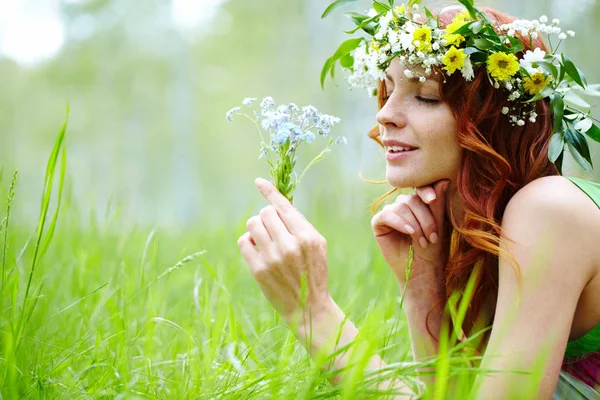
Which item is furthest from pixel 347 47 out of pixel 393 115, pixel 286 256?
pixel 286 256

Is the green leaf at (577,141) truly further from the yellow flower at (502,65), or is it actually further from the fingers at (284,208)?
the fingers at (284,208)

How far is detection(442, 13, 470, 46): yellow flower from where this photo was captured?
1803 mm

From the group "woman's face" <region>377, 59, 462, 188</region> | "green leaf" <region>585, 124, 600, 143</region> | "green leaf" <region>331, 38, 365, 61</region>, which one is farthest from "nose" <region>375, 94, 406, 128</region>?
"green leaf" <region>585, 124, 600, 143</region>

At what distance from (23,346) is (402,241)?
1162mm

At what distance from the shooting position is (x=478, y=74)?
6.07 feet

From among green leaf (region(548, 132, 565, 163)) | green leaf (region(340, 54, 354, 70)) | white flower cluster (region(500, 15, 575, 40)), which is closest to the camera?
green leaf (region(548, 132, 565, 163))

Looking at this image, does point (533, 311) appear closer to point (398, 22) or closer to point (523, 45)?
A: point (523, 45)

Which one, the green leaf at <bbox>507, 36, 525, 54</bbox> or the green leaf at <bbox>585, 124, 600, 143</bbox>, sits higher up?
the green leaf at <bbox>507, 36, 525, 54</bbox>

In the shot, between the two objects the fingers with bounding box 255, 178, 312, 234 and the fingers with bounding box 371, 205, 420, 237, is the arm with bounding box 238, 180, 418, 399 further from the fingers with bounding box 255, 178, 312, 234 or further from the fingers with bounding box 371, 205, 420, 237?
the fingers with bounding box 371, 205, 420, 237

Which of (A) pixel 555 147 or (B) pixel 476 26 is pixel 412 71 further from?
(A) pixel 555 147

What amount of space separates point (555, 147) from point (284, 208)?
78 centimetres

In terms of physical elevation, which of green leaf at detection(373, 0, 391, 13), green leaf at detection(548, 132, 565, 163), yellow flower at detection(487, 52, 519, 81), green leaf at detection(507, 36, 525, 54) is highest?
green leaf at detection(373, 0, 391, 13)

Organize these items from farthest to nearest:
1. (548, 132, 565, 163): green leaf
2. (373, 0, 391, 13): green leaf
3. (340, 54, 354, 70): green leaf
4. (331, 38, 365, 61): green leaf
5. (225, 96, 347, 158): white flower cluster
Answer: (340, 54, 354, 70): green leaf
(331, 38, 365, 61): green leaf
(373, 0, 391, 13): green leaf
(548, 132, 565, 163): green leaf
(225, 96, 347, 158): white flower cluster

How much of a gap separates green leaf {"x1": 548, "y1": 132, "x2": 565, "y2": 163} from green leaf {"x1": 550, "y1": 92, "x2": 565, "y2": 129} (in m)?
0.04
